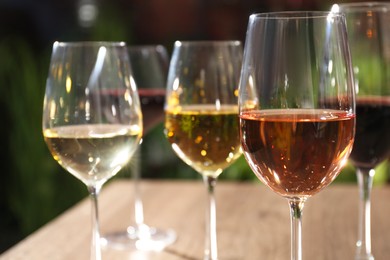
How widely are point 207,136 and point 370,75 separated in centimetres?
23

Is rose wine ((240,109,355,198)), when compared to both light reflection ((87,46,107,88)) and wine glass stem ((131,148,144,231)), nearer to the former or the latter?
light reflection ((87,46,107,88))

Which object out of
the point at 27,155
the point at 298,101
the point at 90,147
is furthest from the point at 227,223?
the point at 27,155

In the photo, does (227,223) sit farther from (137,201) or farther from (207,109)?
(207,109)

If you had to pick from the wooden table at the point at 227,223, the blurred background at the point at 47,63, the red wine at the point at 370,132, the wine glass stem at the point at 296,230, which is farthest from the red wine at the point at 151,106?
the blurred background at the point at 47,63

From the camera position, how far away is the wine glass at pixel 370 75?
893 mm

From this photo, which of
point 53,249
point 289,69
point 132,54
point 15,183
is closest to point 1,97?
point 15,183

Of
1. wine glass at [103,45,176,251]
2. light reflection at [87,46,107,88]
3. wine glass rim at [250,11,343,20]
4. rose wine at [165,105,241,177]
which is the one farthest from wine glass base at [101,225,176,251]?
wine glass rim at [250,11,343,20]

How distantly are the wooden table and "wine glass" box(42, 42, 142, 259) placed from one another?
0.18 m

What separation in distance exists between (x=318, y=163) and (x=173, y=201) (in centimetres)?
62

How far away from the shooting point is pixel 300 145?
2.21ft

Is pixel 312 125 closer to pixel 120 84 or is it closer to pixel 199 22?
pixel 120 84

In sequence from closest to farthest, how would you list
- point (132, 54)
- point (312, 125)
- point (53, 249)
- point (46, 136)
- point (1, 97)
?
point (312, 125) < point (46, 136) < point (53, 249) < point (132, 54) < point (1, 97)

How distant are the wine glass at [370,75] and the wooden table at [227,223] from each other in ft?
0.41

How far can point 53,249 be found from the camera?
3.19 feet
